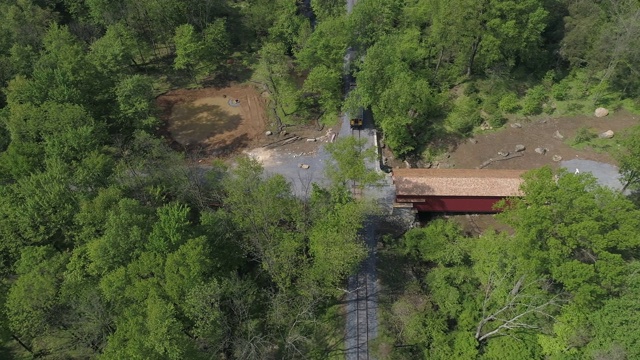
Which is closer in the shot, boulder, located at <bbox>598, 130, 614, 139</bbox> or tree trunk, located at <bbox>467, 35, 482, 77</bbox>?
boulder, located at <bbox>598, 130, 614, 139</bbox>

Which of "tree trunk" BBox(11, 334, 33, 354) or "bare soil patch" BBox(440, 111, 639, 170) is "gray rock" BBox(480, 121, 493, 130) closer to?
"bare soil patch" BBox(440, 111, 639, 170)

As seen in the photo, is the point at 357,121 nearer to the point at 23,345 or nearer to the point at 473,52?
the point at 473,52

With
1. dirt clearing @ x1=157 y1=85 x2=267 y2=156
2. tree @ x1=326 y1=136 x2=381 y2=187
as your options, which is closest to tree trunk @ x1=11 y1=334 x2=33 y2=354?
dirt clearing @ x1=157 y1=85 x2=267 y2=156

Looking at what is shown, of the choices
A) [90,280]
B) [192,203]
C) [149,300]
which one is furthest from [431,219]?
[90,280]

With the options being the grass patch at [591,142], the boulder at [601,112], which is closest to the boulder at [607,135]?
the grass patch at [591,142]

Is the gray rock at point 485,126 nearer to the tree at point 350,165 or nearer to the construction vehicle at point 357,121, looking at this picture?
the construction vehicle at point 357,121

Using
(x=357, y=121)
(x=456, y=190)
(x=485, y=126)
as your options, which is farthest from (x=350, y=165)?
(x=485, y=126)
